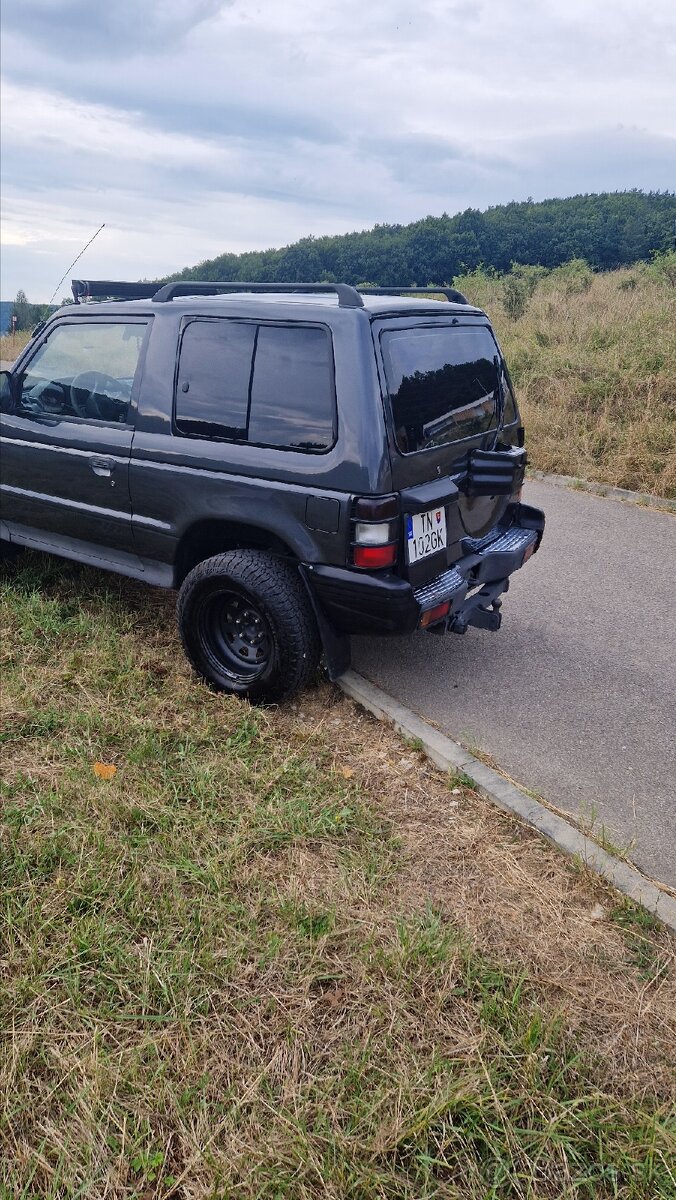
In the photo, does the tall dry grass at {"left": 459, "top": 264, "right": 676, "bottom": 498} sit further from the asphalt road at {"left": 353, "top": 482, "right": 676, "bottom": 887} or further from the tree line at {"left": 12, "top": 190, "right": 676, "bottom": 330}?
the tree line at {"left": 12, "top": 190, "right": 676, "bottom": 330}

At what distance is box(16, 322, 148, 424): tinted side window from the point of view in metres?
4.04

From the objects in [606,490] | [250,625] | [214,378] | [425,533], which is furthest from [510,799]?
[606,490]

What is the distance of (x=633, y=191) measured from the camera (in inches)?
1128

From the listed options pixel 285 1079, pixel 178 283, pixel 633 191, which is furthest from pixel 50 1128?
pixel 633 191

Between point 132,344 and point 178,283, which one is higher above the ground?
point 178,283

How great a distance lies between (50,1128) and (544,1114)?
119cm

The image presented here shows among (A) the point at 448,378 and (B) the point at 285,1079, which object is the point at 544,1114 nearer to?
(B) the point at 285,1079

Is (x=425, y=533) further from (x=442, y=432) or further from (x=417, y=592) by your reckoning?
(x=442, y=432)

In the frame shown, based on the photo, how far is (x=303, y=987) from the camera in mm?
2182

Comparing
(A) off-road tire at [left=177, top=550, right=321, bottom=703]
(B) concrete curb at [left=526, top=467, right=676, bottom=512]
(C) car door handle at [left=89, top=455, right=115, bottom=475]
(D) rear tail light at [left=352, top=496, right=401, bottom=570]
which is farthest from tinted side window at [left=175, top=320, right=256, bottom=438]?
(B) concrete curb at [left=526, top=467, right=676, bottom=512]

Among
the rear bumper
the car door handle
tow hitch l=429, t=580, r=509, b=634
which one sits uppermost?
the car door handle

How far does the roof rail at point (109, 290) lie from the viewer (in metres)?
4.89

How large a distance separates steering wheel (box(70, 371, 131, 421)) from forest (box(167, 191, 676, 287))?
2223 cm

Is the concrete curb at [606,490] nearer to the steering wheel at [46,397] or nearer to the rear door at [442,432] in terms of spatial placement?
the rear door at [442,432]
